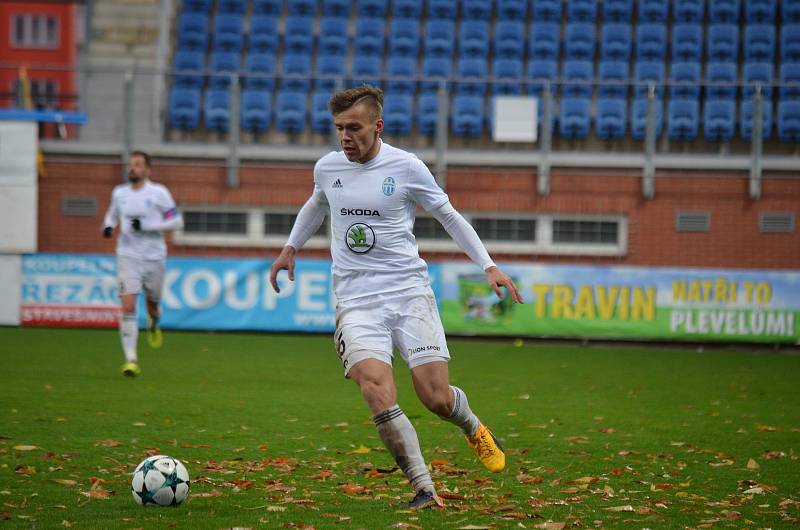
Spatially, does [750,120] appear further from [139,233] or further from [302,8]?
[139,233]

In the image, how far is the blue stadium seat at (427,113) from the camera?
78.6ft

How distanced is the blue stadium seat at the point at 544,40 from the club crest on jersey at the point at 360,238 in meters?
20.3

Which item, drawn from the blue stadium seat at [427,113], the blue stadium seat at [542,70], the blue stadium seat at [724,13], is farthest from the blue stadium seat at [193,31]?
the blue stadium seat at [724,13]

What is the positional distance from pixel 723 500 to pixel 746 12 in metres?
22.0

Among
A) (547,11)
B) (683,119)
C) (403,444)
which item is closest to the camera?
(403,444)

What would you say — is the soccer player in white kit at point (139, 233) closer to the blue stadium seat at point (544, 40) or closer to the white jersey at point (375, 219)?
the white jersey at point (375, 219)

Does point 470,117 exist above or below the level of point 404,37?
below

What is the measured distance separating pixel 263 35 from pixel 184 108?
11.0 ft

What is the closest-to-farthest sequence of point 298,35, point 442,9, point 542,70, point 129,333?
1. point 129,333
2. point 542,70
3. point 298,35
4. point 442,9

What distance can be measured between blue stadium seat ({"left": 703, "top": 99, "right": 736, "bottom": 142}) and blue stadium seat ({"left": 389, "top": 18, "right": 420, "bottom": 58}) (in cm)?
660

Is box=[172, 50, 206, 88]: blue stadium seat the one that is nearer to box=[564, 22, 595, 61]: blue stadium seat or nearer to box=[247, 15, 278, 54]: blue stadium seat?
box=[247, 15, 278, 54]: blue stadium seat

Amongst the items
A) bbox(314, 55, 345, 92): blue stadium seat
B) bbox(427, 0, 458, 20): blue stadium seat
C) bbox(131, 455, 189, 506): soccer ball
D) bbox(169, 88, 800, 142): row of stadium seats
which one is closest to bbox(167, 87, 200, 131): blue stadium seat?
bbox(169, 88, 800, 142): row of stadium seats

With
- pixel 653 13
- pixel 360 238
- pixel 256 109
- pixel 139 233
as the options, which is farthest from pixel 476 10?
pixel 360 238

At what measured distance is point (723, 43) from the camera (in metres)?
26.0
